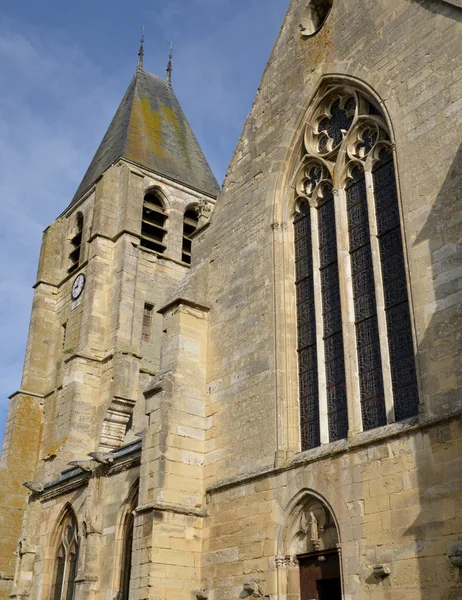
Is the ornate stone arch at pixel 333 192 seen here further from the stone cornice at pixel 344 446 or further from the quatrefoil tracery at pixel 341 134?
the stone cornice at pixel 344 446

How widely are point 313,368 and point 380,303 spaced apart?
1.50 meters

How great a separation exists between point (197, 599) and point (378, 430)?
12.1ft

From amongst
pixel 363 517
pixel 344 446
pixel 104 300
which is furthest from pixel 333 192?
pixel 104 300

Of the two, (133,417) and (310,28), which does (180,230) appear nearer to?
(133,417)

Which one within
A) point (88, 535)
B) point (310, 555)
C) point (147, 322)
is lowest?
point (310, 555)

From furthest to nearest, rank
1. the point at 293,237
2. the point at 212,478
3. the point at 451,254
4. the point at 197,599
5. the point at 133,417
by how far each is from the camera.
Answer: the point at 133,417 < the point at 293,237 < the point at 212,478 < the point at 197,599 < the point at 451,254

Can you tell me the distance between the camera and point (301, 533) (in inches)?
380

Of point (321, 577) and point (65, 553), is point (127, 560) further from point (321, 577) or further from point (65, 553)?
point (321, 577)

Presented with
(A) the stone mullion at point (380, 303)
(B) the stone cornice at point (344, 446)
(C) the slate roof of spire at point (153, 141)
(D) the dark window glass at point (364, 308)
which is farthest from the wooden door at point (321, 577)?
(C) the slate roof of spire at point (153, 141)

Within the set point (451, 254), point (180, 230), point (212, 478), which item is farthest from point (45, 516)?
point (180, 230)

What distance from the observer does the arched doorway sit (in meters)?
9.27

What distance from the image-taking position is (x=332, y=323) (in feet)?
35.0

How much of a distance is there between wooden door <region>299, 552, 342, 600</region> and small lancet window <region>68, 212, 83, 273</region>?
61.4ft

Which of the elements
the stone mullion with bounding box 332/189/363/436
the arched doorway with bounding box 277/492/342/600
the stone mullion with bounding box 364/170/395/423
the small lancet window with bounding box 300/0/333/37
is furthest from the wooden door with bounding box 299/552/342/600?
the small lancet window with bounding box 300/0/333/37
